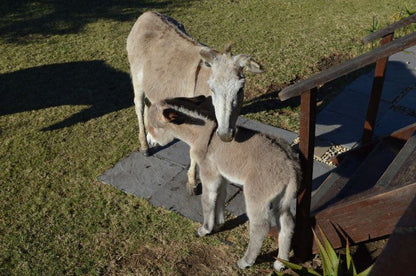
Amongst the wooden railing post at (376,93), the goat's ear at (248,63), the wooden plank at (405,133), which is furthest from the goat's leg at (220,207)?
the wooden railing post at (376,93)

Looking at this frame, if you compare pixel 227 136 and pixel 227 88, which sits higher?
pixel 227 88

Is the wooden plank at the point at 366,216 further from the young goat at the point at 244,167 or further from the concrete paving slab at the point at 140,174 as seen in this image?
the concrete paving slab at the point at 140,174

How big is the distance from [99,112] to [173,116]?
394 centimetres

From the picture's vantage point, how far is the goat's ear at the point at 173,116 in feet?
14.9

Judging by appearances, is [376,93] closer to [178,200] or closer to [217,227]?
[217,227]

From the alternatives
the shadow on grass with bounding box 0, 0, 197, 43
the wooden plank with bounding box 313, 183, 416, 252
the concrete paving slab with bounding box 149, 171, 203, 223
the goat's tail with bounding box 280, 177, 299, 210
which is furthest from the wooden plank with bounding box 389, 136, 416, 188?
the shadow on grass with bounding box 0, 0, 197, 43

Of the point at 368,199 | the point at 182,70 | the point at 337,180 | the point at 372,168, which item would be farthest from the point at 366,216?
the point at 182,70

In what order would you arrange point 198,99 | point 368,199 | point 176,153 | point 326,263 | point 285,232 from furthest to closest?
1. point 176,153
2. point 198,99
3. point 285,232
4. point 326,263
5. point 368,199

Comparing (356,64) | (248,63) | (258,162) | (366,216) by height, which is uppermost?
(356,64)

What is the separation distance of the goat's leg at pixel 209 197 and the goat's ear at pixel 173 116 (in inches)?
25.2

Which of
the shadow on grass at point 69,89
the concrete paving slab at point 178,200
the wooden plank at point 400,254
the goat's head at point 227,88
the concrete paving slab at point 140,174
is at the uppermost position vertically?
the wooden plank at point 400,254

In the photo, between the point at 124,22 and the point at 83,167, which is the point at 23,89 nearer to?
the point at 83,167

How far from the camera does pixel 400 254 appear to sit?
1451 millimetres

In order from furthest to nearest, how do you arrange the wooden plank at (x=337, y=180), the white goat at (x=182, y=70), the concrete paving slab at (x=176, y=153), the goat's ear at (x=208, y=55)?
the concrete paving slab at (x=176, y=153), the wooden plank at (x=337, y=180), the goat's ear at (x=208, y=55), the white goat at (x=182, y=70)
